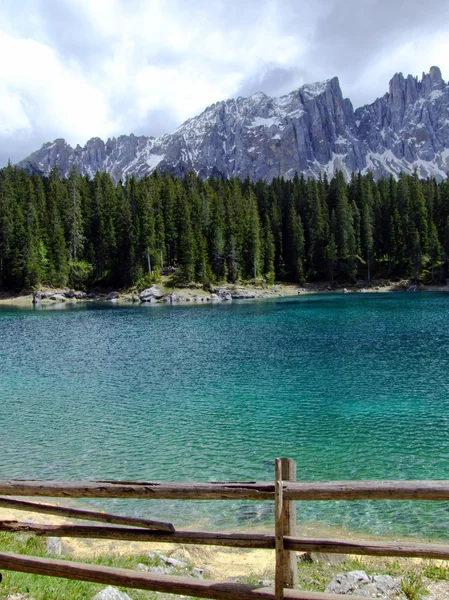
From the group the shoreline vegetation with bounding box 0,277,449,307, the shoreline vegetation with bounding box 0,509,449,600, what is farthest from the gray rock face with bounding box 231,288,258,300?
the shoreline vegetation with bounding box 0,509,449,600

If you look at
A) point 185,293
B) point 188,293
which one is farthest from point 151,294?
point 188,293

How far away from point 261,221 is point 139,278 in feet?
154

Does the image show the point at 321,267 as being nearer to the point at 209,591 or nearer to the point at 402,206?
the point at 402,206

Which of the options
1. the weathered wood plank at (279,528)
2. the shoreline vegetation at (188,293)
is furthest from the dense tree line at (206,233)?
the weathered wood plank at (279,528)

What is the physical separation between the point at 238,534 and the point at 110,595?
240cm

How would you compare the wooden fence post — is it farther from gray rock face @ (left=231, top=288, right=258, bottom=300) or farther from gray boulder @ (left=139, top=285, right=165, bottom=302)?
gray rock face @ (left=231, top=288, right=258, bottom=300)

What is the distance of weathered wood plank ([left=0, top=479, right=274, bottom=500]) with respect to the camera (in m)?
5.73

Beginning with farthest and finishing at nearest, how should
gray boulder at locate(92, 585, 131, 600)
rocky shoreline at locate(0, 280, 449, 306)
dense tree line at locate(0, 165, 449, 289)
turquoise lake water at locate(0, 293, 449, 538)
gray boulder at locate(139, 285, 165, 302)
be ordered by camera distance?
dense tree line at locate(0, 165, 449, 289) < rocky shoreline at locate(0, 280, 449, 306) < gray boulder at locate(139, 285, 165, 302) < turquoise lake water at locate(0, 293, 449, 538) < gray boulder at locate(92, 585, 131, 600)

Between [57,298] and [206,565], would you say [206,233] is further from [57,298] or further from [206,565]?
[206,565]

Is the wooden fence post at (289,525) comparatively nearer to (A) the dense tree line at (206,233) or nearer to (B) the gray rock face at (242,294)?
(B) the gray rock face at (242,294)

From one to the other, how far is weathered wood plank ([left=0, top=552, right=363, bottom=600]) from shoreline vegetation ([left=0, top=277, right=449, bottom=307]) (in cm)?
9100

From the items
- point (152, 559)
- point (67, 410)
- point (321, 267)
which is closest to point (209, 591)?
point (152, 559)

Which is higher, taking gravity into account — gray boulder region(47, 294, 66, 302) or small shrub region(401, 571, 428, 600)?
gray boulder region(47, 294, 66, 302)

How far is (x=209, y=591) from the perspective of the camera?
554 centimetres
